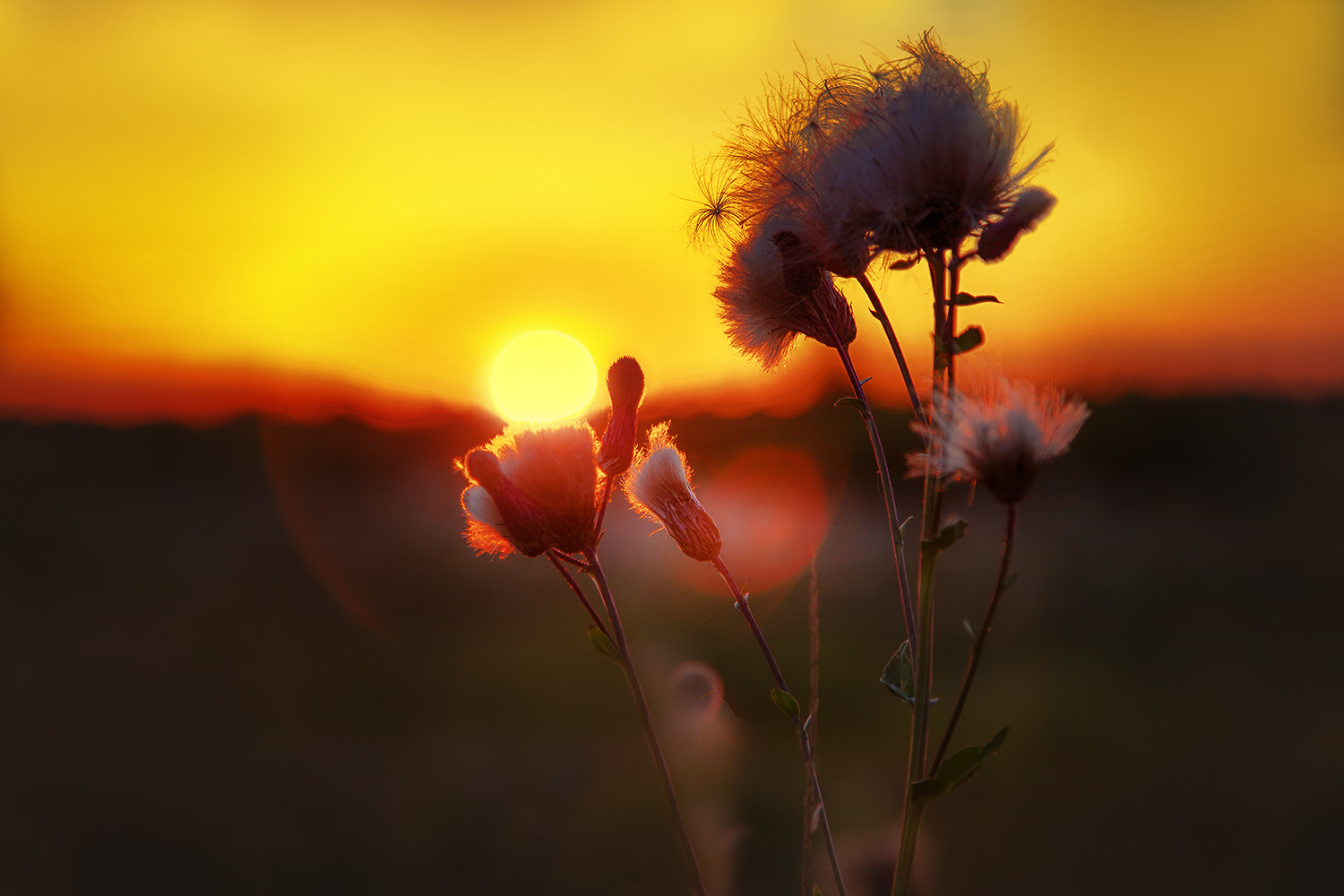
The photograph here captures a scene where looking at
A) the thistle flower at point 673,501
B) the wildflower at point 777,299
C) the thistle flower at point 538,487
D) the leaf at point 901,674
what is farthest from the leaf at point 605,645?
the wildflower at point 777,299

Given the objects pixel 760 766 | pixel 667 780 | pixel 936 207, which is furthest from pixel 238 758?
pixel 936 207

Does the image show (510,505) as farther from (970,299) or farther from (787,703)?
(970,299)

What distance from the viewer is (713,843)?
3.37 metres

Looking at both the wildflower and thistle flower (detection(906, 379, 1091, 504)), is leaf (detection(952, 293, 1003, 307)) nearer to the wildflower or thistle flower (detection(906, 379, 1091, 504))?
thistle flower (detection(906, 379, 1091, 504))

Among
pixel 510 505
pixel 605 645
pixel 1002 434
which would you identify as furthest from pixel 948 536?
pixel 510 505

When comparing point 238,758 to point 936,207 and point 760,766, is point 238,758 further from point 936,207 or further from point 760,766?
point 936,207

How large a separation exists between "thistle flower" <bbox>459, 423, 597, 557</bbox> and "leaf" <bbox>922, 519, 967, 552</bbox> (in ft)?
1.79

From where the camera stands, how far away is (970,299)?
1.23m

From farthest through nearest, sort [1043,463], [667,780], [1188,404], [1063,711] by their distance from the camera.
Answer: [1188,404]
[1063,711]
[667,780]
[1043,463]

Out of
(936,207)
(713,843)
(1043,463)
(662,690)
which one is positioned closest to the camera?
(1043,463)

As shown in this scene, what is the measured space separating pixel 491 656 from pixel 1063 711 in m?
6.20

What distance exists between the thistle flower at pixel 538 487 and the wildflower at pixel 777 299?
43 centimetres

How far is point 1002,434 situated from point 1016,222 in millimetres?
427

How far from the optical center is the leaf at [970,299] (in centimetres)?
121
